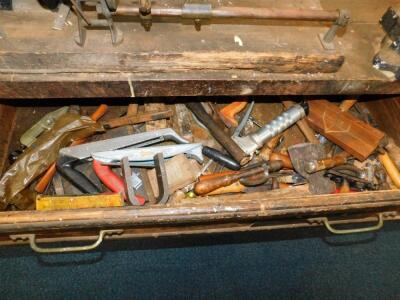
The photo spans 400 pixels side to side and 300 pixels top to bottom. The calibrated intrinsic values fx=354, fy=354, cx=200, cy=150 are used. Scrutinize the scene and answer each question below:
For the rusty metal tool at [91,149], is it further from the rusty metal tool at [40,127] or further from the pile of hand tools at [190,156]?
the rusty metal tool at [40,127]

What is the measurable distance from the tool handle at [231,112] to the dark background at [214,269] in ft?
1.62

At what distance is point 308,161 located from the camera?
1216mm

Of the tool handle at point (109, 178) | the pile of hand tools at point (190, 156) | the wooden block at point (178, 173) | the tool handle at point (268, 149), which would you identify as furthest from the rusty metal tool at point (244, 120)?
the tool handle at point (109, 178)

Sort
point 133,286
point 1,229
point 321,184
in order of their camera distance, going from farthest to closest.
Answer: point 133,286 < point 321,184 < point 1,229

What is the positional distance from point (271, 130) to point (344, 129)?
10.8 inches

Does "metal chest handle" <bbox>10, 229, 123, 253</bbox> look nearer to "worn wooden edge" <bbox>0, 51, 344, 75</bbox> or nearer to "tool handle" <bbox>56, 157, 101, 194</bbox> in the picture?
"tool handle" <bbox>56, 157, 101, 194</bbox>

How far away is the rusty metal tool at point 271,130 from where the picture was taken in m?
1.22

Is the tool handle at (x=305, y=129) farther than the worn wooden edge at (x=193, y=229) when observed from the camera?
Yes

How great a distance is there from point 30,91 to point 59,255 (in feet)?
2.74

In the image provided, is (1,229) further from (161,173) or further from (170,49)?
(170,49)

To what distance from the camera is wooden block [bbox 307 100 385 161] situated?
124 cm

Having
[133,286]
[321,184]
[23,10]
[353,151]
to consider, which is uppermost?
[23,10]

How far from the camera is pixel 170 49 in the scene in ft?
3.08

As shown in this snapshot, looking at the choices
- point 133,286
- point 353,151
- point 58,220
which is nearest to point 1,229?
point 58,220
